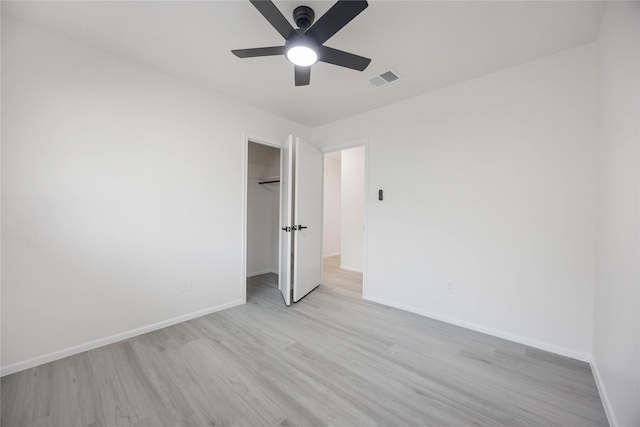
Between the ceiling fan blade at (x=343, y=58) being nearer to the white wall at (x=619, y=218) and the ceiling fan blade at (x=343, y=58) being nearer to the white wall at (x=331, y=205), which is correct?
the white wall at (x=619, y=218)

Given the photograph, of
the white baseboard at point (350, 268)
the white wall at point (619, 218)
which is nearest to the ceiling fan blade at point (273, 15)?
the white wall at point (619, 218)

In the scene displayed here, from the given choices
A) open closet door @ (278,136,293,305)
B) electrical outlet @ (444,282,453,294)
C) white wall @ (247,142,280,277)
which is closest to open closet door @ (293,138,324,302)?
open closet door @ (278,136,293,305)

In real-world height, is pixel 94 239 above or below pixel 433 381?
above

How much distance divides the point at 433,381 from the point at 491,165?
2.03m

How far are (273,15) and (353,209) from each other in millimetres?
3888

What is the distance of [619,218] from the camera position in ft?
4.51

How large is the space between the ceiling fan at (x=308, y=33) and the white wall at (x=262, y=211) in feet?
9.35

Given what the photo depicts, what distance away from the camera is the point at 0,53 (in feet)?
5.63

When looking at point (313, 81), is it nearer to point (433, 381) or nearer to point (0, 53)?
point (0, 53)

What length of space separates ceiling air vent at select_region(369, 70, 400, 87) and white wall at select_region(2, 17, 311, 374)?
1.78m

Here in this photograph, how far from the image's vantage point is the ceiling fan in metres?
1.35

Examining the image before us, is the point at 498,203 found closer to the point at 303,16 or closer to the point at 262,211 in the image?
the point at 303,16

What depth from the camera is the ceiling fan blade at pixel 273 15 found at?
4.34ft

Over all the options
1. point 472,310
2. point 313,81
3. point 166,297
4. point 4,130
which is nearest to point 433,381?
point 472,310
